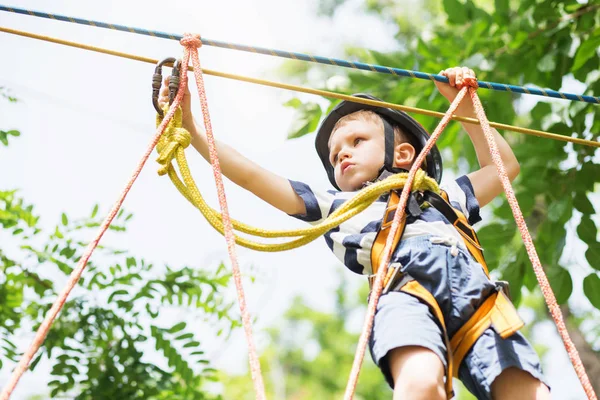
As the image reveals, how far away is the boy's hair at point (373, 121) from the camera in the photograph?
8.09ft

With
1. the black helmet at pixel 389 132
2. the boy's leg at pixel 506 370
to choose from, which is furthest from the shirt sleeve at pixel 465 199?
the boy's leg at pixel 506 370

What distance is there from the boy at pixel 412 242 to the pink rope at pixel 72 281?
351 millimetres

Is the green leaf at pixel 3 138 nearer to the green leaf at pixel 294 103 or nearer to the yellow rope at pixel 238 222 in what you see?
the green leaf at pixel 294 103

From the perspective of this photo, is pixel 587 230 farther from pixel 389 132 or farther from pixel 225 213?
pixel 225 213

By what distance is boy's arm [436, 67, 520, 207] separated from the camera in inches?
94.8

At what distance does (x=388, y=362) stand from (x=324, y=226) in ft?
1.48

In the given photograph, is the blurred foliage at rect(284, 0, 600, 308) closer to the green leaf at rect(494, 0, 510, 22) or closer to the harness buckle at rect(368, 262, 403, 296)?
the green leaf at rect(494, 0, 510, 22)

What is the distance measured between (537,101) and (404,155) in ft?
4.85

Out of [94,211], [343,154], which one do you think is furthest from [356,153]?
[94,211]

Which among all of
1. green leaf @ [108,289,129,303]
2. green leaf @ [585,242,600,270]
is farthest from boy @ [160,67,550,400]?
green leaf @ [108,289,129,303]

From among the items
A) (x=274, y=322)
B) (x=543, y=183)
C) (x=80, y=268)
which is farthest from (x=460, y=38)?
(x=274, y=322)

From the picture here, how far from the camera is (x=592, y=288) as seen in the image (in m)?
3.12

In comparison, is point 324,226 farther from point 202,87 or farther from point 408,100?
point 408,100

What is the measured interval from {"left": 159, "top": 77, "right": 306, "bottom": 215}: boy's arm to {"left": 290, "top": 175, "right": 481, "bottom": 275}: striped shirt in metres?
0.03
